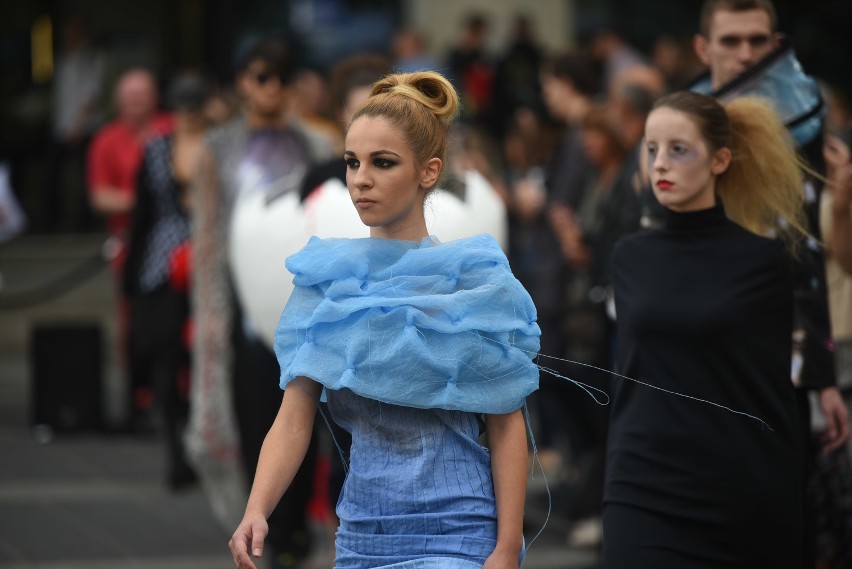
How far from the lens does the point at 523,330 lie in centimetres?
362

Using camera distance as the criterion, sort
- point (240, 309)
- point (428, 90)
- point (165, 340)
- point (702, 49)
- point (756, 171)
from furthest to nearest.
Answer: point (165, 340) < point (240, 309) < point (702, 49) < point (756, 171) < point (428, 90)

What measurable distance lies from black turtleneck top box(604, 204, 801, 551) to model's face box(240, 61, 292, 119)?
2599mm

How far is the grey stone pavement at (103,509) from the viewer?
734 centimetres

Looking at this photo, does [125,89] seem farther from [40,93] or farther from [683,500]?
[683,500]

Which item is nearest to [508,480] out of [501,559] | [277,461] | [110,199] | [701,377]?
[501,559]

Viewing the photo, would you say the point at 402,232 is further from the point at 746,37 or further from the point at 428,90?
the point at 746,37

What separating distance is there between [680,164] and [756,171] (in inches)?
10.8

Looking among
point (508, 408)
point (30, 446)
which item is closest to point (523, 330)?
point (508, 408)

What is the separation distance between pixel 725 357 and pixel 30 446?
6752 millimetres

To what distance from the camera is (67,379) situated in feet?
34.8

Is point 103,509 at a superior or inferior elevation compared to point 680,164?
inferior

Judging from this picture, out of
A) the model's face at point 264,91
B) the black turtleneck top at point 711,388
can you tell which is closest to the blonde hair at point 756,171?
the black turtleneck top at point 711,388

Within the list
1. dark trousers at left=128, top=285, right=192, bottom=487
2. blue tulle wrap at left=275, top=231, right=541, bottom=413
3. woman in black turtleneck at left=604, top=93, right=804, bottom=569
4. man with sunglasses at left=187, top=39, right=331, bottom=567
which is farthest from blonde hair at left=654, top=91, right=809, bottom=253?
dark trousers at left=128, top=285, right=192, bottom=487

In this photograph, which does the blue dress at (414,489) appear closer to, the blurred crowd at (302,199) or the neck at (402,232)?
the neck at (402,232)
